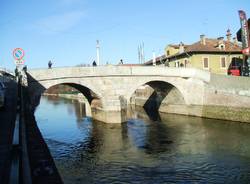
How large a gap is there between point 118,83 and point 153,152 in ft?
39.6

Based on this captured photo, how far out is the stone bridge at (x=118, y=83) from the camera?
25.0 metres

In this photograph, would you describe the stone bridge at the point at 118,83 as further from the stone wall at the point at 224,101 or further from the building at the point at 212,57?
the building at the point at 212,57

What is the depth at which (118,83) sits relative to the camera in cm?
2800

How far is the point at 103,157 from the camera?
16.4 metres

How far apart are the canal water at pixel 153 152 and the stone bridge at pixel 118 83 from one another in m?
2.31

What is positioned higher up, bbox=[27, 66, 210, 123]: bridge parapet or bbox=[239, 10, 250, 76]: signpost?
bbox=[239, 10, 250, 76]: signpost

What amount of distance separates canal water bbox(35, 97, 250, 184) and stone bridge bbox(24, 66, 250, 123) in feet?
7.58

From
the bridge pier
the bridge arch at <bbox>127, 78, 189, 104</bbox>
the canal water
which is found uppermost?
the bridge arch at <bbox>127, 78, 189, 104</bbox>

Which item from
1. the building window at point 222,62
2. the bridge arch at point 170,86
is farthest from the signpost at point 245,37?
the building window at point 222,62

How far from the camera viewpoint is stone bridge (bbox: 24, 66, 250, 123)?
985 inches

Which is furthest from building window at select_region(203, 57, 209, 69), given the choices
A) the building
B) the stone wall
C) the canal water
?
the canal water

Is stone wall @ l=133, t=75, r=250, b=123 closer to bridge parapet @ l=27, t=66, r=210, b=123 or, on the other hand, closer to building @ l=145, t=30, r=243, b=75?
bridge parapet @ l=27, t=66, r=210, b=123

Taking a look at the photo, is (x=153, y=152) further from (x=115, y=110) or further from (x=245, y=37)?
(x=245, y=37)

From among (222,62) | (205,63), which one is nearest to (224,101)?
(205,63)
